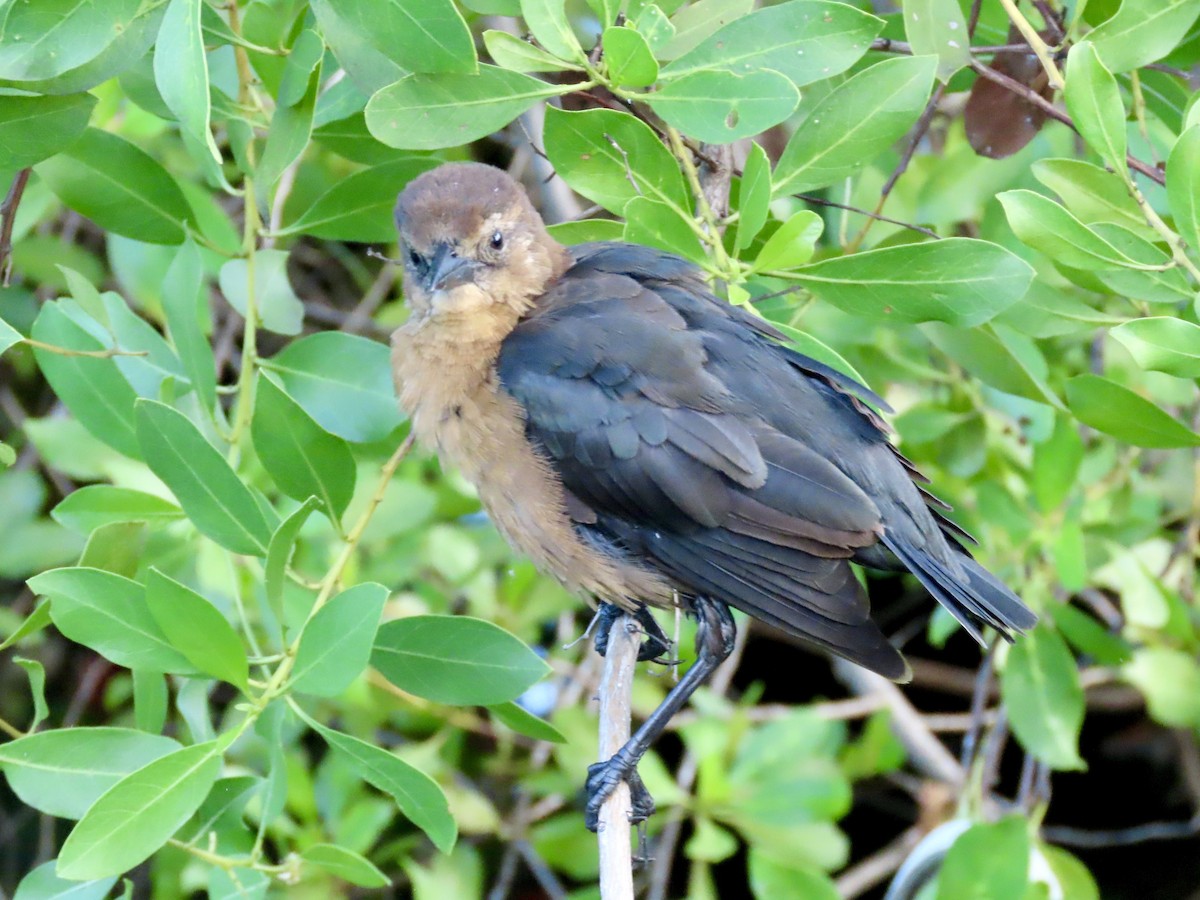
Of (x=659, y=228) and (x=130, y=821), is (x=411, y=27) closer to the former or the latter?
(x=659, y=228)

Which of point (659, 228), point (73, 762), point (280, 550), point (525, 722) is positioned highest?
point (659, 228)

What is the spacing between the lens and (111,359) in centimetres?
281

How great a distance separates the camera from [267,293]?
2.93m

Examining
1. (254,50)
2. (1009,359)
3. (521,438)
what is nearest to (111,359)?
(254,50)

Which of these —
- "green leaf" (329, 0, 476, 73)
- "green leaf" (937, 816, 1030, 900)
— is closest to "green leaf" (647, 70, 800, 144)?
"green leaf" (329, 0, 476, 73)

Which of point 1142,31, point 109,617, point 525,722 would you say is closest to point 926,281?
point 1142,31

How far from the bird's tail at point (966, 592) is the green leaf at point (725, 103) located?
3.53 feet

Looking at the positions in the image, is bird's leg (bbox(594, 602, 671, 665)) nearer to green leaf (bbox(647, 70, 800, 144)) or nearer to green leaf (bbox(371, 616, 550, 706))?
green leaf (bbox(371, 616, 550, 706))

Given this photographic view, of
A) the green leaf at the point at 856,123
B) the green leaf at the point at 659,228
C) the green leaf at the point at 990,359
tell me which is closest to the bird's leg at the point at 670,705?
the green leaf at the point at 990,359

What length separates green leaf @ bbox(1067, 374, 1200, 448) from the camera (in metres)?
2.65

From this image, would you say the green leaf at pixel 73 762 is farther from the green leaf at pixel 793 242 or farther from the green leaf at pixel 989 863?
the green leaf at pixel 989 863

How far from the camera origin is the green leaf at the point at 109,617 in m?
2.26

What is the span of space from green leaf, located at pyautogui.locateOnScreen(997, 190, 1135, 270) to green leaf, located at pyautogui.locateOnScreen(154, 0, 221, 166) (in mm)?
1311

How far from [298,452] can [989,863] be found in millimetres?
1779
